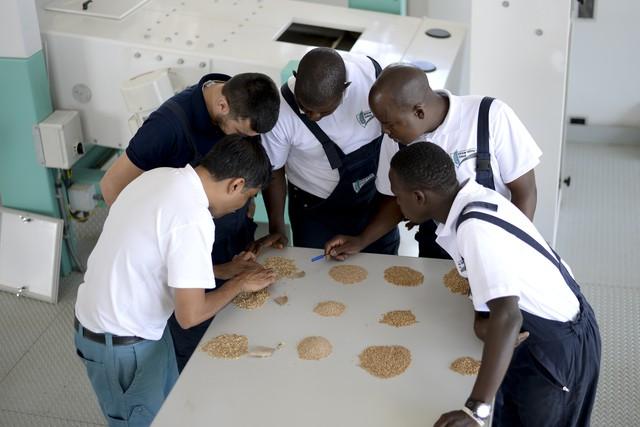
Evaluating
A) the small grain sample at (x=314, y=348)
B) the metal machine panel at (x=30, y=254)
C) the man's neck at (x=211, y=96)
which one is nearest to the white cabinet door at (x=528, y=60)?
the man's neck at (x=211, y=96)

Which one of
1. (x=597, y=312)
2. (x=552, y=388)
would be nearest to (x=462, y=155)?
(x=552, y=388)

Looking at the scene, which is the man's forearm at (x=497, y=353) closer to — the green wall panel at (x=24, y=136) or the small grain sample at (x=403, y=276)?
the small grain sample at (x=403, y=276)

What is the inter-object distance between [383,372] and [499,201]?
47 cm

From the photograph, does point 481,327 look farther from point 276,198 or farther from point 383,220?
point 276,198

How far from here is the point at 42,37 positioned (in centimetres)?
340

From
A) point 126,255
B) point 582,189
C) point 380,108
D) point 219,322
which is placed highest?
point 380,108

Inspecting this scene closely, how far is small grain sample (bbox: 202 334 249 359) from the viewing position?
2.00m

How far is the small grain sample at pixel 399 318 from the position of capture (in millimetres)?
2080

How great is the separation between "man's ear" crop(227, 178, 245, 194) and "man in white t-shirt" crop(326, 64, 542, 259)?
0.42 m

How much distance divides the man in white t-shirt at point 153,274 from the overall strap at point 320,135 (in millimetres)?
420

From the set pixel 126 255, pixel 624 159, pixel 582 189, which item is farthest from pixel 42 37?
pixel 624 159

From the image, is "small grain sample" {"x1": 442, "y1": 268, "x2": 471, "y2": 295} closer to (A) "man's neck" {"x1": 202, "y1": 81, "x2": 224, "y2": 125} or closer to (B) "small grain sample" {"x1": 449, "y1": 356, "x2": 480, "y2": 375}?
(B) "small grain sample" {"x1": 449, "y1": 356, "x2": 480, "y2": 375}

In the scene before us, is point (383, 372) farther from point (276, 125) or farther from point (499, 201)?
point (276, 125)

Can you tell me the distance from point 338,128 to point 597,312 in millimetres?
1644
